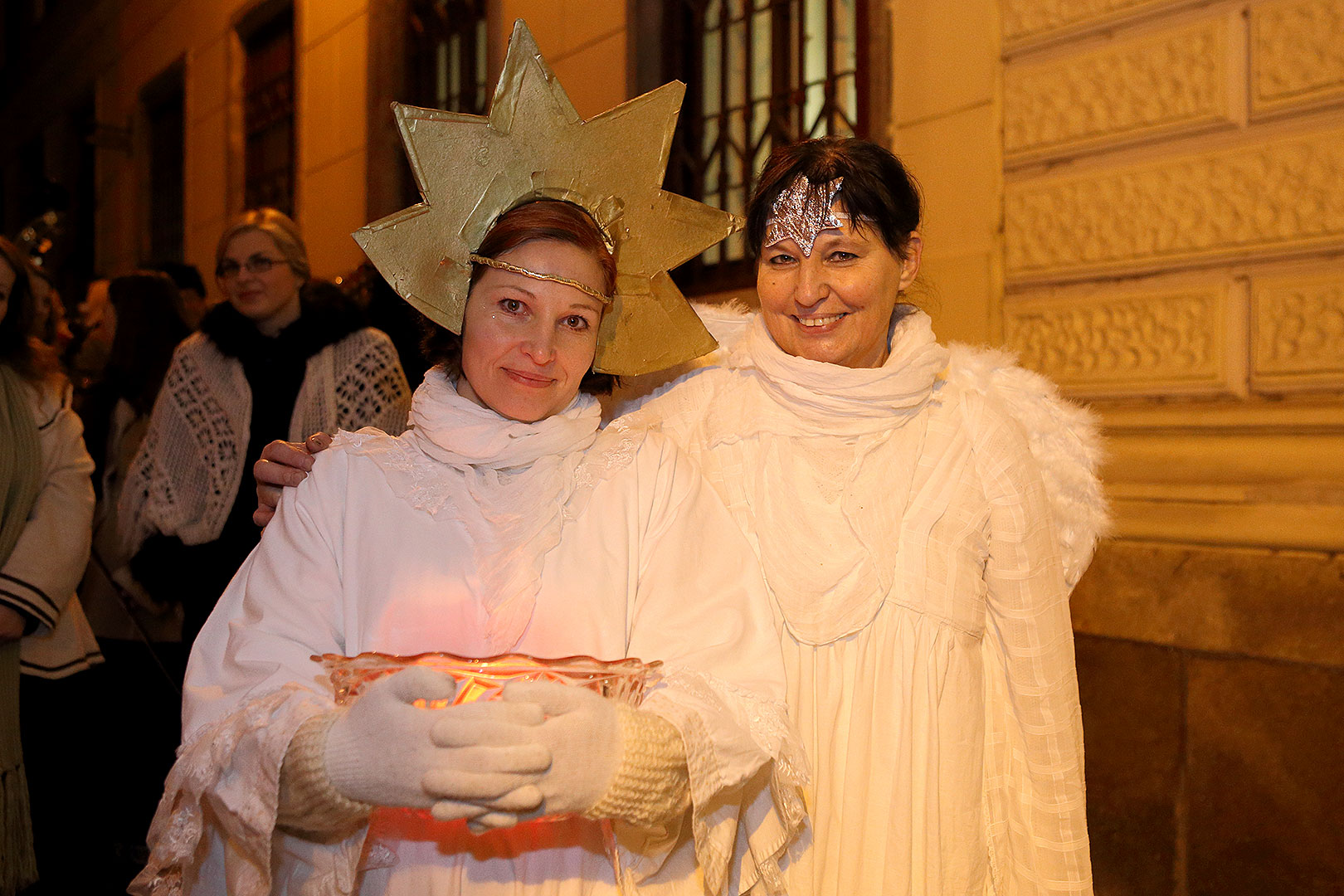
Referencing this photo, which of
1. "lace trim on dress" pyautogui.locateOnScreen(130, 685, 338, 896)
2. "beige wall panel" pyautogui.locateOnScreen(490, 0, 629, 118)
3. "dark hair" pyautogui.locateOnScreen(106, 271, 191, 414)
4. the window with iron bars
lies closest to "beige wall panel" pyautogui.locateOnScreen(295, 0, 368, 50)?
"beige wall panel" pyautogui.locateOnScreen(490, 0, 629, 118)

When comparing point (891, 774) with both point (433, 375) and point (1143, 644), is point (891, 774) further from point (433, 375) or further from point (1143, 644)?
point (1143, 644)

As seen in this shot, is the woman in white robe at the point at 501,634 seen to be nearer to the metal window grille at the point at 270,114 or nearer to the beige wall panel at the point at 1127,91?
the beige wall panel at the point at 1127,91

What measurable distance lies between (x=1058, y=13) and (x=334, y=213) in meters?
6.14

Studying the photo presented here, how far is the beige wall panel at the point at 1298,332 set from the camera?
3.05 metres

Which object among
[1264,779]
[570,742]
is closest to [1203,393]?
[1264,779]

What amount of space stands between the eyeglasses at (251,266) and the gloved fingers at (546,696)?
286 centimetres

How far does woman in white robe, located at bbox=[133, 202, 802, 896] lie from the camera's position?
53.2 inches

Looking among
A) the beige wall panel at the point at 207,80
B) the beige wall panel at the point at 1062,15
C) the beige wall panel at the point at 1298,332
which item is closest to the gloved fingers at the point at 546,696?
the beige wall panel at the point at 1298,332

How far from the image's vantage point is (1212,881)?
3217 millimetres

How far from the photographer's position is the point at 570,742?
129 cm

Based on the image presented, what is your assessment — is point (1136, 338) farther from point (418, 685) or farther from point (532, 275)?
point (418, 685)

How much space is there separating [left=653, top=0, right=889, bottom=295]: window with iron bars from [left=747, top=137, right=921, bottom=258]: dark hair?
8.01ft

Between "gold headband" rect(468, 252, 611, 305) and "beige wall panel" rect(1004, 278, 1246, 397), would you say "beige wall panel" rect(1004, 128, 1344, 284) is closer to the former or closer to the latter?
"beige wall panel" rect(1004, 278, 1246, 397)

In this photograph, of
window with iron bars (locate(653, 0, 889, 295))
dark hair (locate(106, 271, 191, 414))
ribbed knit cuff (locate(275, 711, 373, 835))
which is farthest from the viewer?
window with iron bars (locate(653, 0, 889, 295))
